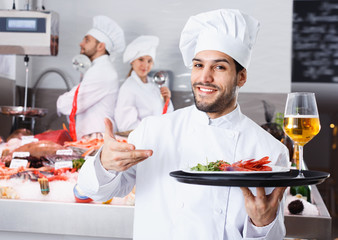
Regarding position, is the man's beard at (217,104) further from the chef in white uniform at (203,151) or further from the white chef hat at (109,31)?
the white chef hat at (109,31)

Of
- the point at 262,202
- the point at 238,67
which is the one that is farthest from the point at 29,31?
the point at 262,202

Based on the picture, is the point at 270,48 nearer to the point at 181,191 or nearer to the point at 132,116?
the point at 132,116

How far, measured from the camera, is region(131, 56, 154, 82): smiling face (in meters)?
3.83

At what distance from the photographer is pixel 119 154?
1.15 m

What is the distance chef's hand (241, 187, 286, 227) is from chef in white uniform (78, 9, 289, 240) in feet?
0.17

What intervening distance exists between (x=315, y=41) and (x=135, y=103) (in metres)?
2.16

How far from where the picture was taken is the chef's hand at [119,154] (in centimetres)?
113

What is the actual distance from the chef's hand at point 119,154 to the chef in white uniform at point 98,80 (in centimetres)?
245

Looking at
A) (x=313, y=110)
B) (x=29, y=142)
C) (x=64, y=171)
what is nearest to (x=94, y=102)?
(x=29, y=142)

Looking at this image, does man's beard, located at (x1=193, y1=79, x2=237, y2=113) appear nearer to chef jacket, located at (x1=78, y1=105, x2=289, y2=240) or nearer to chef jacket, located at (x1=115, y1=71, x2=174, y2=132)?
chef jacket, located at (x1=78, y1=105, x2=289, y2=240)

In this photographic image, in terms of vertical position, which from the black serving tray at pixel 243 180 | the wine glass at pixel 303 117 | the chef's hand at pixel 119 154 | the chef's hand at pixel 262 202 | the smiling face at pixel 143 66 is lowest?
the chef's hand at pixel 262 202

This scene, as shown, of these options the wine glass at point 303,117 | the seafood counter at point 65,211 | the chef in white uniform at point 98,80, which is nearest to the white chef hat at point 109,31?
the chef in white uniform at point 98,80

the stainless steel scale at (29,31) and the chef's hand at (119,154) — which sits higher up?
the stainless steel scale at (29,31)

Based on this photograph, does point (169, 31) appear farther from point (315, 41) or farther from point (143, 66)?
point (315, 41)
